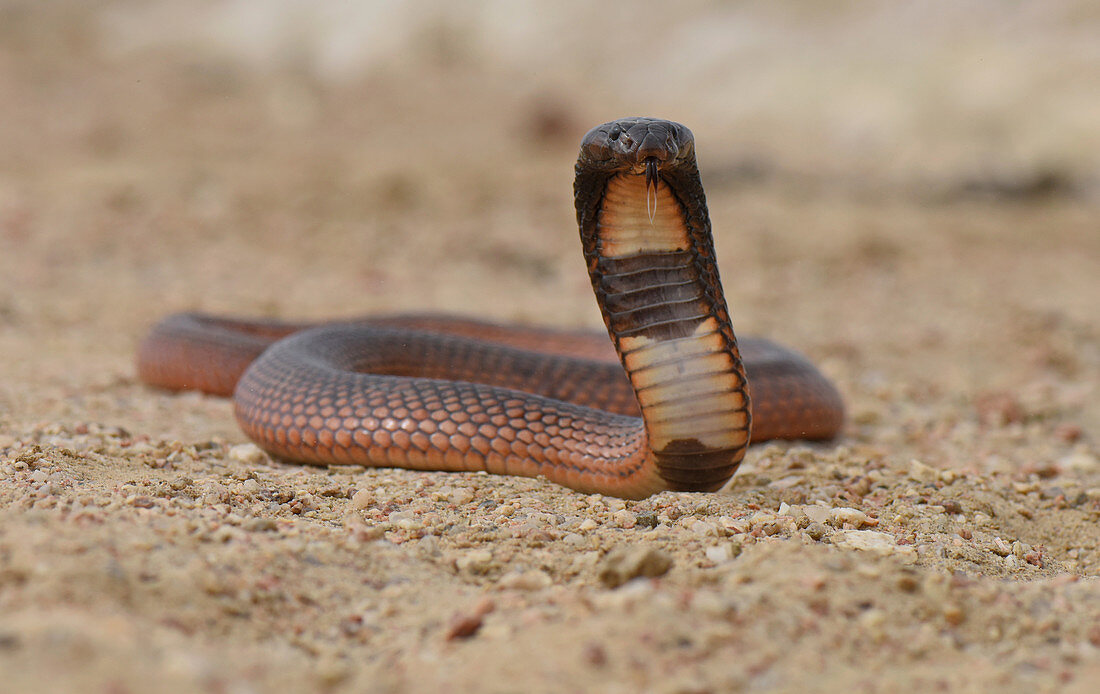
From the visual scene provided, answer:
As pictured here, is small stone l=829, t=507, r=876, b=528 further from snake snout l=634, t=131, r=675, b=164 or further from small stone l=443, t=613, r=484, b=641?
small stone l=443, t=613, r=484, b=641

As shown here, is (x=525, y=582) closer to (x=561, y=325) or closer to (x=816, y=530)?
(x=816, y=530)

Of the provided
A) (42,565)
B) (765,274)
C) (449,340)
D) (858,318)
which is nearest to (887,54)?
(765,274)

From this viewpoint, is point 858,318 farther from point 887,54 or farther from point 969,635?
point 887,54

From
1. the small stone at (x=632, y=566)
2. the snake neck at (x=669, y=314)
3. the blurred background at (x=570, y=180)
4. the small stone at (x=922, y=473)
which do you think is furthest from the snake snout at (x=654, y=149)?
the blurred background at (x=570, y=180)

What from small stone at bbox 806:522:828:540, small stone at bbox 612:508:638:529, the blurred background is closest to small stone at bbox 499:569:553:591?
small stone at bbox 612:508:638:529

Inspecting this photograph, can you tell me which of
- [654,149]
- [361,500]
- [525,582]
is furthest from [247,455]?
[654,149]

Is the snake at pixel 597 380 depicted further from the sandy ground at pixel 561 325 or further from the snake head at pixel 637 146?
the sandy ground at pixel 561 325
